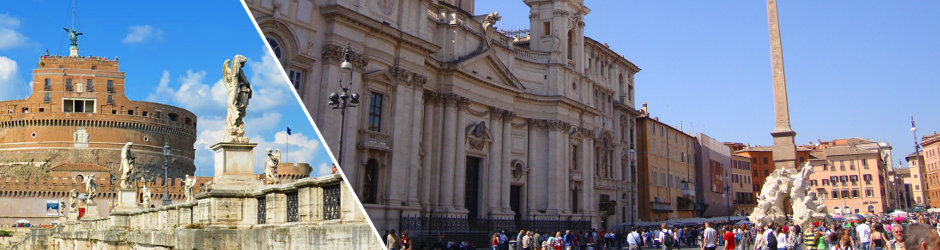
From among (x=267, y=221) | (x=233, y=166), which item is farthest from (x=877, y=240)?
(x=233, y=166)

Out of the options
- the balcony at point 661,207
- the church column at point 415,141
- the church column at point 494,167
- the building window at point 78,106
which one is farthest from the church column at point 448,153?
the building window at point 78,106

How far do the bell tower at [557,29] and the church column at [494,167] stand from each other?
5.31 m

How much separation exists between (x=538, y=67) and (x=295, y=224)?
29462 mm

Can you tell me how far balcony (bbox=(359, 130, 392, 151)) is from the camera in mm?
26141

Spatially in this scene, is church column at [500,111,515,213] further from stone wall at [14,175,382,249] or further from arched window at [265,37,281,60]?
stone wall at [14,175,382,249]

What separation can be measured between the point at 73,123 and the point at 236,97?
7443 cm

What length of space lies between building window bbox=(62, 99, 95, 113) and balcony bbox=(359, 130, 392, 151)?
58404 mm

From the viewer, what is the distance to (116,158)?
255ft

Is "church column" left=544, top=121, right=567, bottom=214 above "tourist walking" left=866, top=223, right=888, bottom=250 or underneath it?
above

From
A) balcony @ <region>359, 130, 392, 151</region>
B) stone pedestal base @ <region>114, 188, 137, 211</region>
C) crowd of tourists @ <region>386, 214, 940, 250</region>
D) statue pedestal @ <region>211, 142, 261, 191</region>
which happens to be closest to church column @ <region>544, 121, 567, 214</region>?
crowd of tourists @ <region>386, 214, 940, 250</region>

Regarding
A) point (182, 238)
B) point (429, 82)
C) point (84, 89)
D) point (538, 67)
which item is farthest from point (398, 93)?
point (84, 89)

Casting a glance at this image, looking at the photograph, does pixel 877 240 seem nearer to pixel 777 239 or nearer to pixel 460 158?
pixel 777 239

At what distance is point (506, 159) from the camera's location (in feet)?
114

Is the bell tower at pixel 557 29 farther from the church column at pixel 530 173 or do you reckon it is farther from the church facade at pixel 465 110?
the church column at pixel 530 173
